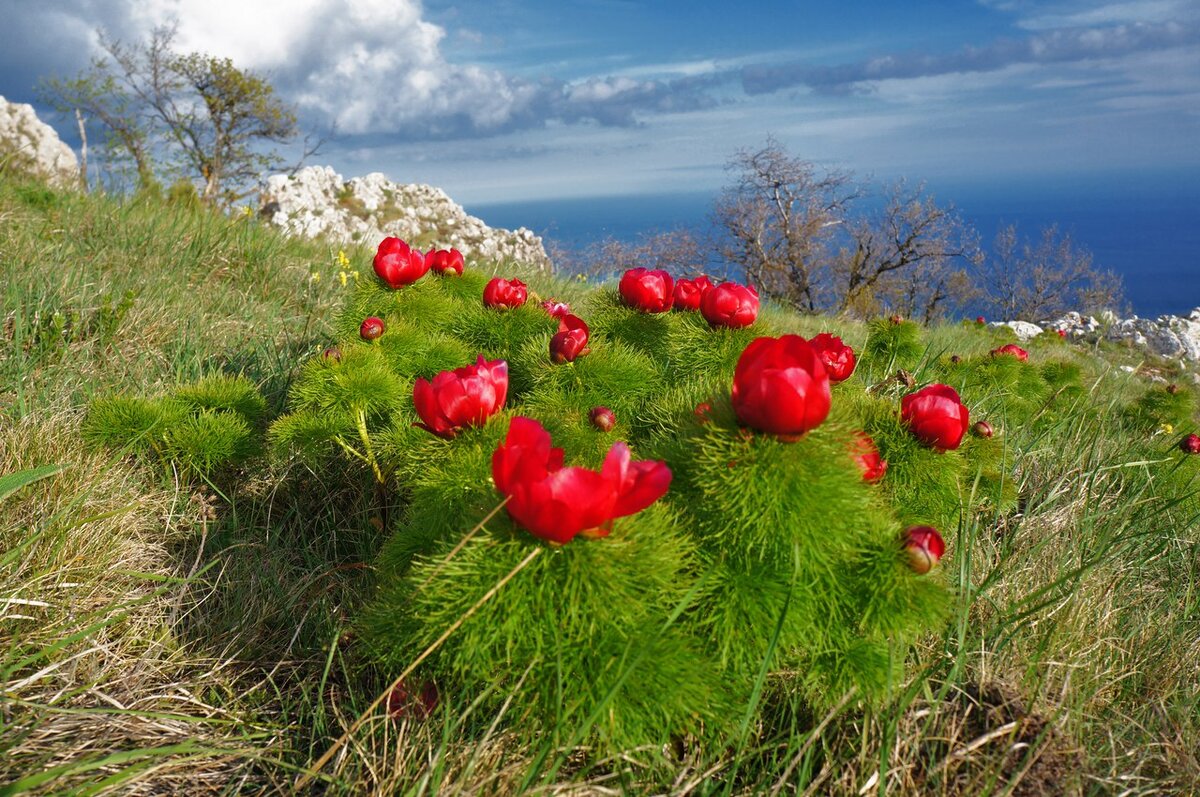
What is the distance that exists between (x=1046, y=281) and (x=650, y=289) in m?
38.2

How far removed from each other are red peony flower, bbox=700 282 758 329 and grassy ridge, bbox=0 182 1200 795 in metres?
0.76

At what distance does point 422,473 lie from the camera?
1.42 m

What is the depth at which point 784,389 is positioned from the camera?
1.01 meters

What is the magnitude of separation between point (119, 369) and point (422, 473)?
2.23 meters

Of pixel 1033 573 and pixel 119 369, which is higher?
pixel 119 369

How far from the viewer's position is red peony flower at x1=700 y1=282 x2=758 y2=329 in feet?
6.03

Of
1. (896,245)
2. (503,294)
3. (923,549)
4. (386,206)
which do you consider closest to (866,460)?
(923,549)

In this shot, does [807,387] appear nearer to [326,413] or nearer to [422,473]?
[422,473]

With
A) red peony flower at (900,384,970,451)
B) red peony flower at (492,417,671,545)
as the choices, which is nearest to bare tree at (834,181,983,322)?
red peony flower at (900,384,970,451)

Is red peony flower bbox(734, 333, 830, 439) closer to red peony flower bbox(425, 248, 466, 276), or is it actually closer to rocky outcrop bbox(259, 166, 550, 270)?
red peony flower bbox(425, 248, 466, 276)

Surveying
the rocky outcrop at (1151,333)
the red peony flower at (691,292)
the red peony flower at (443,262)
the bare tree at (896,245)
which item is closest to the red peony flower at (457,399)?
the red peony flower at (691,292)

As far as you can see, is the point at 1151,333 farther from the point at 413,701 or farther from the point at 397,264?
the point at 413,701

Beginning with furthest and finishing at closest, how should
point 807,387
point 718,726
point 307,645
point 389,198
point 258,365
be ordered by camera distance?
point 389,198 → point 258,365 → point 307,645 → point 718,726 → point 807,387

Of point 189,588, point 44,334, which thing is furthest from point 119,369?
point 189,588
